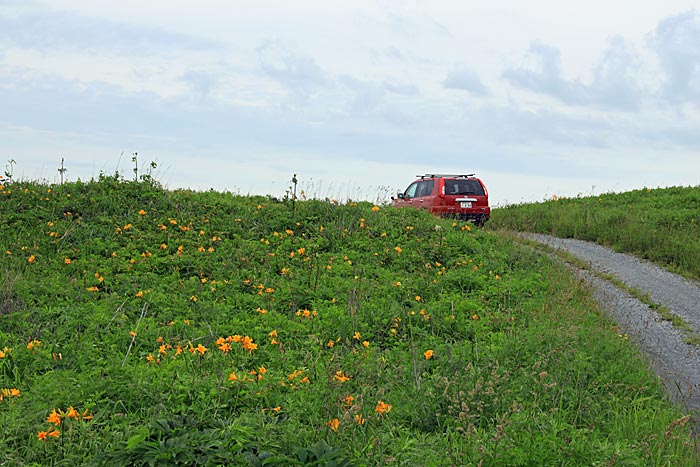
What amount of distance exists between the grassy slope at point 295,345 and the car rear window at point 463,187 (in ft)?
13.6

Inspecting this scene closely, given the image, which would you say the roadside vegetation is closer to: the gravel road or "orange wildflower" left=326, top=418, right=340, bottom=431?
the gravel road

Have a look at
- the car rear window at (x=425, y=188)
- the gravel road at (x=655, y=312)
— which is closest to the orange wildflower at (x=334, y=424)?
the gravel road at (x=655, y=312)

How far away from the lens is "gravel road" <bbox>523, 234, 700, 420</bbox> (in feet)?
26.2

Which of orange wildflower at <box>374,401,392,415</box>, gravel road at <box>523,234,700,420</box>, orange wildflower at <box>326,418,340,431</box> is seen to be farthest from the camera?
gravel road at <box>523,234,700,420</box>

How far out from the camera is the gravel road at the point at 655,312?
26.2ft

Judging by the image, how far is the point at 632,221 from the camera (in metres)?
17.9

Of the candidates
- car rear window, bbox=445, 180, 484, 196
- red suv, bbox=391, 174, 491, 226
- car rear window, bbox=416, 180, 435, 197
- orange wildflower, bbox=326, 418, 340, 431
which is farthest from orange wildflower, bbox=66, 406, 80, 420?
car rear window, bbox=416, 180, 435, 197

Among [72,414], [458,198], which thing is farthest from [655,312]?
[72,414]

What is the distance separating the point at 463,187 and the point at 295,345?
37.4 feet

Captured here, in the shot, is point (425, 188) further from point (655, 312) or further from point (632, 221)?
point (655, 312)

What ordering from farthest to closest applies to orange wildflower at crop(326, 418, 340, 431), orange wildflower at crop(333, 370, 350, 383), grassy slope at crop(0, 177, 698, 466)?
orange wildflower at crop(333, 370, 350, 383) → grassy slope at crop(0, 177, 698, 466) → orange wildflower at crop(326, 418, 340, 431)

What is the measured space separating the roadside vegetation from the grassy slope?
4.80 meters

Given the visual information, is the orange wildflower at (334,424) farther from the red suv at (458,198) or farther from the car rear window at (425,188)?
the car rear window at (425,188)

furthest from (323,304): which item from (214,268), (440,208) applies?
(440,208)
